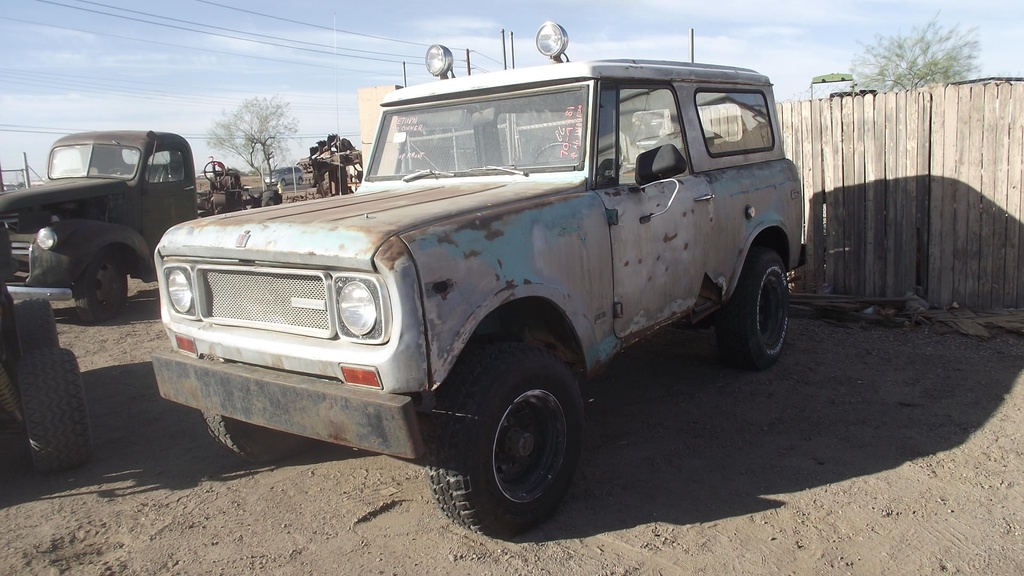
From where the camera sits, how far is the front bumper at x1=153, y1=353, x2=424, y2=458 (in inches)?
106

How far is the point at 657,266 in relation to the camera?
412 cm

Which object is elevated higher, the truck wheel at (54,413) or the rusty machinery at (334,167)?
the rusty machinery at (334,167)

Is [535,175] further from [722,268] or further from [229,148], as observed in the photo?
[229,148]

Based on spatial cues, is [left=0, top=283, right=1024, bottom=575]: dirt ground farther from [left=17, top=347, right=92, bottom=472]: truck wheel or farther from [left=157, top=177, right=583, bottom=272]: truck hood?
[left=157, top=177, right=583, bottom=272]: truck hood

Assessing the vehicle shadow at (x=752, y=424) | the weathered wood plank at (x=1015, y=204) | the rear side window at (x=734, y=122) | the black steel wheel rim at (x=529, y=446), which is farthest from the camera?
the weathered wood plank at (x=1015, y=204)

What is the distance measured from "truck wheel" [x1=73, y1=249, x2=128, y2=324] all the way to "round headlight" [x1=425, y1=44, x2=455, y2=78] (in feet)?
16.9

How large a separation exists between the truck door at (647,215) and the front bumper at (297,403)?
150cm

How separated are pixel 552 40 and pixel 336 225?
2.13m

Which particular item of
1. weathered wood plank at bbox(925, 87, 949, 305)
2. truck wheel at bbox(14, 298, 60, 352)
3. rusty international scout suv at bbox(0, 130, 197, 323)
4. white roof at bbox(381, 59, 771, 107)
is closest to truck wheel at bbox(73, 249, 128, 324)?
rusty international scout suv at bbox(0, 130, 197, 323)

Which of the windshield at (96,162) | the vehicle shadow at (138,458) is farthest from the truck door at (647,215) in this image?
the windshield at (96,162)

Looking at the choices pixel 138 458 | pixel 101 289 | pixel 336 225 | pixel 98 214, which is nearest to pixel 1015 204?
pixel 336 225

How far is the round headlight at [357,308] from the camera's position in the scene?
9.11 ft

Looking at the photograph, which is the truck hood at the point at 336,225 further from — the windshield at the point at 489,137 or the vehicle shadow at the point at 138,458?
the vehicle shadow at the point at 138,458

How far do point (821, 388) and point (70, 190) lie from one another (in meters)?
8.17
